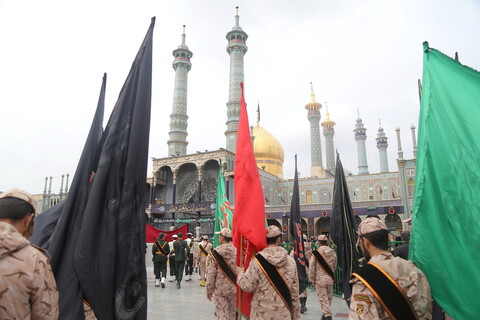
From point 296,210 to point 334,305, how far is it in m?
2.21

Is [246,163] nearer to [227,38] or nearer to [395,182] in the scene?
[395,182]

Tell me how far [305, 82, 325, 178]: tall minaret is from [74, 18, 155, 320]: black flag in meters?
34.7

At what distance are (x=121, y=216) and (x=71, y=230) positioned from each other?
322mm

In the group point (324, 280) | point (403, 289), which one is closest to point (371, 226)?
point (403, 289)

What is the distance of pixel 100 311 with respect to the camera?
6.09ft

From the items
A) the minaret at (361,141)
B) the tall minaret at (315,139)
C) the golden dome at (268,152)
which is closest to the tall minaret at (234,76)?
the golden dome at (268,152)

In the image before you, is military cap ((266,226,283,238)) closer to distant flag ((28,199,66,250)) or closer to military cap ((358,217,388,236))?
military cap ((358,217,388,236))

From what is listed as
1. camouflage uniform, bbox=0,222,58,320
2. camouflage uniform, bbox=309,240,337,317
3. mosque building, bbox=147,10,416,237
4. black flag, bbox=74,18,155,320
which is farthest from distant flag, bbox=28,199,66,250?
mosque building, bbox=147,10,416,237

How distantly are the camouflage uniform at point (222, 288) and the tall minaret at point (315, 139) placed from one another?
32.3 meters

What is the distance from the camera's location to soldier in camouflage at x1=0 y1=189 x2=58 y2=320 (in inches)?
52.3

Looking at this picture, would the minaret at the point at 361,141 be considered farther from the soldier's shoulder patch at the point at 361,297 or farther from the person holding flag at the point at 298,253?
the soldier's shoulder patch at the point at 361,297

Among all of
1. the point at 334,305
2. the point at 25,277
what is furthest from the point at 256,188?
the point at 334,305

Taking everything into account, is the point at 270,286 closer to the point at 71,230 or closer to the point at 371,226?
the point at 371,226

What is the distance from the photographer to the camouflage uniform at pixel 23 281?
4.36 ft
